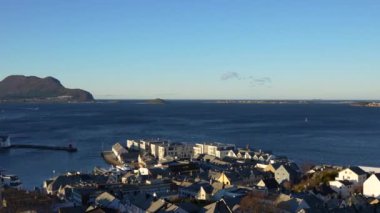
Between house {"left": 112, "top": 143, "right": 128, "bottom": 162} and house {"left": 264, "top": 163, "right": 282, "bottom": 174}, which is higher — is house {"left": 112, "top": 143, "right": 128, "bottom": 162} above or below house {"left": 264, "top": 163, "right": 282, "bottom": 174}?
below

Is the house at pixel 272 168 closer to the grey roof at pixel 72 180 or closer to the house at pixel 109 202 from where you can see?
the grey roof at pixel 72 180

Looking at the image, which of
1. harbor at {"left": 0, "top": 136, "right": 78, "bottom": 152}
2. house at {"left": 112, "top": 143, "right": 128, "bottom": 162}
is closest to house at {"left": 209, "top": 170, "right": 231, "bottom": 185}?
house at {"left": 112, "top": 143, "right": 128, "bottom": 162}

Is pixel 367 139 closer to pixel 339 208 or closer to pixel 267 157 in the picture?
pixel 267 157

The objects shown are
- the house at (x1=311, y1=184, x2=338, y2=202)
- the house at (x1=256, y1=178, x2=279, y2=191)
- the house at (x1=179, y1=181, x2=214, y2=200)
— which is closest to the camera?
the house at (x1=311, y1=184, x2=338, y2=202)

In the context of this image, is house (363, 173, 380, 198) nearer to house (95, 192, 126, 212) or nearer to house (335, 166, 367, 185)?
house (335, 166, 367, 185)

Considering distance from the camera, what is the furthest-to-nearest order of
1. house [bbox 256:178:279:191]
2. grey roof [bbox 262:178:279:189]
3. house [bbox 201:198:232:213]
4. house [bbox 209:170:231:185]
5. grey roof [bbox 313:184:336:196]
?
house [bbox 209:170:231:185] → grey roof [bbox 262:178:279:189] → house [bbox 256:178:279:191] → grey roof [bbox 313:184:336:196] → house [bbox 201:198:232:213]

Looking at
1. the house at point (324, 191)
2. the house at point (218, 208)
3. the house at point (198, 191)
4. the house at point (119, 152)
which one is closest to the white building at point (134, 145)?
the house at point (119, 152)

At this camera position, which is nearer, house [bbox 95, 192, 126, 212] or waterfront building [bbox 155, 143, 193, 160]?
house [bbox 95, 192, 126, 212]
